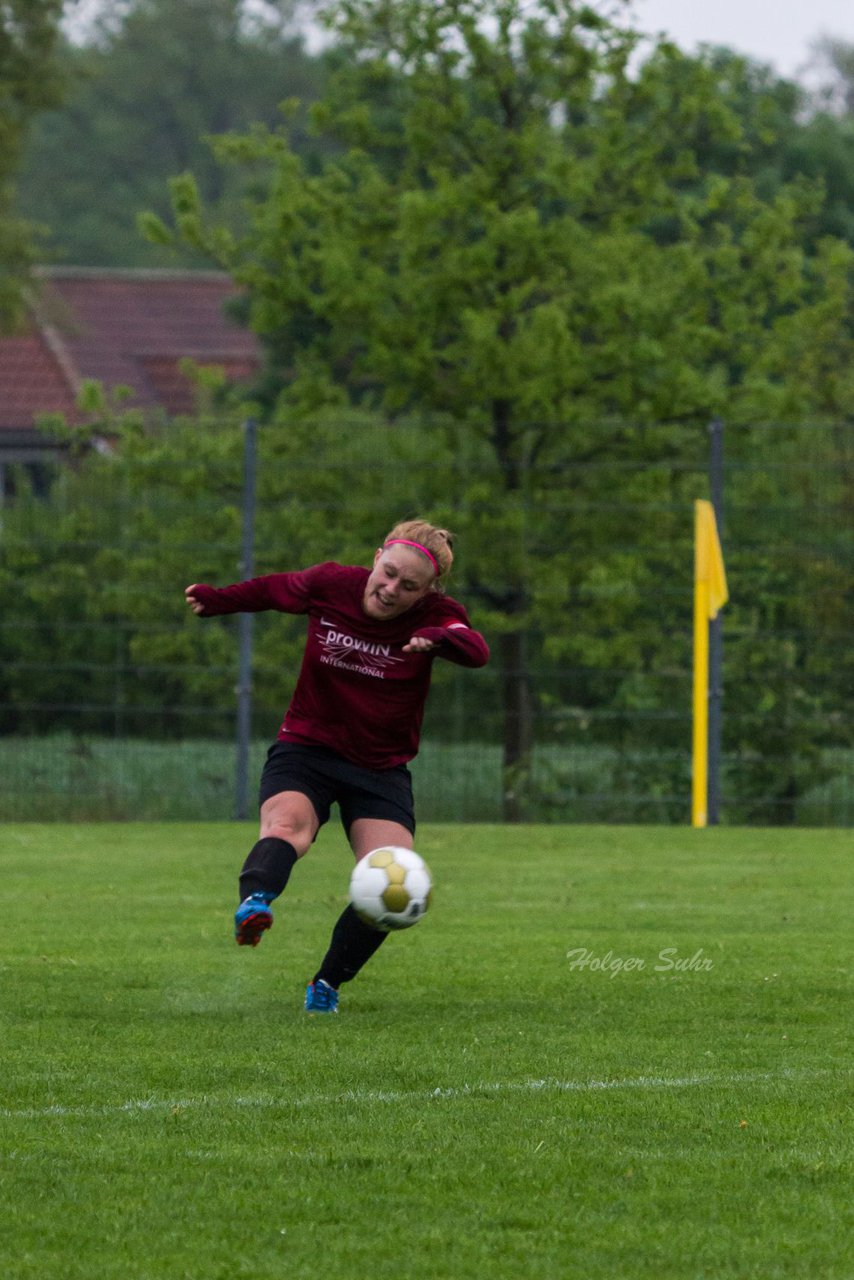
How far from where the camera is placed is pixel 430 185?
24.2 m

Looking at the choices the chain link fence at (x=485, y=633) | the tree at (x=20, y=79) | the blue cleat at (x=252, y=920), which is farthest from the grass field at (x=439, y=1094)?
the tree at (x=20, y=79)

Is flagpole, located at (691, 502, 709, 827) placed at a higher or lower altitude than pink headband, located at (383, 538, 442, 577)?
lower

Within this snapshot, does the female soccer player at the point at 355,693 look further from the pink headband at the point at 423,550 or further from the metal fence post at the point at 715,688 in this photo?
the metal fence post at the point at 715,688

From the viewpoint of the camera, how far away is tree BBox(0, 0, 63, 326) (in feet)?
86.6

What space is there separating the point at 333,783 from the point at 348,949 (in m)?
0.58

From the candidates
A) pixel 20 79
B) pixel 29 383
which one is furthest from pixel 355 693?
pixel 29 383

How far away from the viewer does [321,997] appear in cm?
688

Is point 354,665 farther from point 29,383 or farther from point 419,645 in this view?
point 29,383

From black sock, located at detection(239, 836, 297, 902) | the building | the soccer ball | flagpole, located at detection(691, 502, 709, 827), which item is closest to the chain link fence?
flagpole, located at detection(691, 502, 709, 827)

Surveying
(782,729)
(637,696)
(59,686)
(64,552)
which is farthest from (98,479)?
(782,729)

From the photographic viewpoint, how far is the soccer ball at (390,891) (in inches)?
251

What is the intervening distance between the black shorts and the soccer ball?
0.60 meters

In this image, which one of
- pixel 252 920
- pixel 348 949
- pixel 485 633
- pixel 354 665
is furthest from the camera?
pixel 485 633

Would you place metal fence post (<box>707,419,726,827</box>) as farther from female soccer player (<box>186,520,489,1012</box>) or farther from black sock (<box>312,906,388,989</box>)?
black sock (<box>312,906,388,989</box>)
